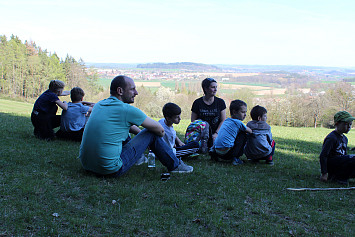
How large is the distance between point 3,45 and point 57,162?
273 ft

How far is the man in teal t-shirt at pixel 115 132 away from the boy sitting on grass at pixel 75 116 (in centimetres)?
324

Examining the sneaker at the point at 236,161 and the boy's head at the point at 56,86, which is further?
the boy's head at the point at 56,86

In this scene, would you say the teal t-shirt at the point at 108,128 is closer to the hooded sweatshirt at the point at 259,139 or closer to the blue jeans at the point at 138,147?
the blue jeans at the point at 138,147

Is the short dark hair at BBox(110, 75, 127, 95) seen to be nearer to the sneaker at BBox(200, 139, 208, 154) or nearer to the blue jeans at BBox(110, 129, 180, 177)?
the blue jeans at BBox(110, 129, 180, 177)

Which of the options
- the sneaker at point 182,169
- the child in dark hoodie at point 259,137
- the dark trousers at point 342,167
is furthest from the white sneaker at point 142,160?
the dark trousers at point 342,167

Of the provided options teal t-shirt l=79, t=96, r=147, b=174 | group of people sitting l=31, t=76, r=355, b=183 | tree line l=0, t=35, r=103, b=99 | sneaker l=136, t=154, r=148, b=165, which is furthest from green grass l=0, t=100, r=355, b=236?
tree line l=0, t=35, r=103, b=99

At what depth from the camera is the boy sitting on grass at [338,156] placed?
581cm

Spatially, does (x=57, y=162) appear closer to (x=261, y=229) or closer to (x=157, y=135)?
(x=157, y=135)

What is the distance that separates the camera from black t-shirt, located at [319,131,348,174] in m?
5.95

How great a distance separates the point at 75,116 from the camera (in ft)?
26.9

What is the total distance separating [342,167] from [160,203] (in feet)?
11.6

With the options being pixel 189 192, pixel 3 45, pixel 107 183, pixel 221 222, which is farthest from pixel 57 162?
pixel 3 45

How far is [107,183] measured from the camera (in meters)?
5.01

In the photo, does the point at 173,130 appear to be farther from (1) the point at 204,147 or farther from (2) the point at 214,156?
(1) the point at 204,147
